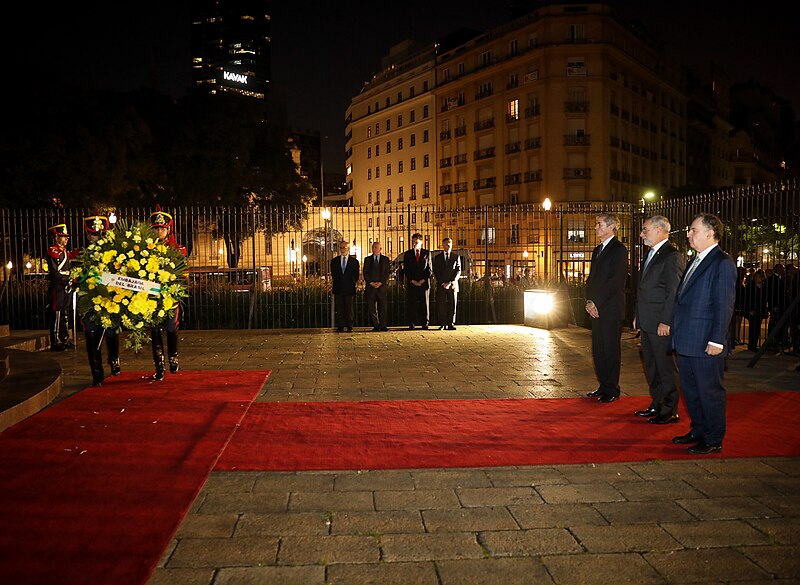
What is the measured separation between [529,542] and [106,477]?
293 centimetres

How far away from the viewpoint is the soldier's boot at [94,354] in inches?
316

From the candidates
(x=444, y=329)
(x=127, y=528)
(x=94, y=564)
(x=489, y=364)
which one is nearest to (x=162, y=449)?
(x=127, y=528)

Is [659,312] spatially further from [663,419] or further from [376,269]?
[376,269]

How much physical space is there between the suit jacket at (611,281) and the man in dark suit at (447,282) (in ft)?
22.5

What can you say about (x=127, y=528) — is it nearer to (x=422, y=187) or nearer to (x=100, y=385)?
(x=100, y=385)

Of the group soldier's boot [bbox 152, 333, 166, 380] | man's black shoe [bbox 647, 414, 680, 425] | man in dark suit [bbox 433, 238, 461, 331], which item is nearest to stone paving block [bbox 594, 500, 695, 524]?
man's black shoe [bbox 647, 414, 680, 425]

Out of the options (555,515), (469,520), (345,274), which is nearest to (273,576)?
(469,520)

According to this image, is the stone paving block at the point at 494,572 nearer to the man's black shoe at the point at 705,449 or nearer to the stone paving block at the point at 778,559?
the stone paving block at the point at 778,559

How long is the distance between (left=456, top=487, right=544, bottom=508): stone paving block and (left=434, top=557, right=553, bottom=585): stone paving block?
781 millimetres

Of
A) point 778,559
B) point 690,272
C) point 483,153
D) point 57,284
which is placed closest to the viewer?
point 778,559

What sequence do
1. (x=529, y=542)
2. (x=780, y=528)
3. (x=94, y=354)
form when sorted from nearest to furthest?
(x=529, y=542), (x=780, y=528), (x=94, y=354)

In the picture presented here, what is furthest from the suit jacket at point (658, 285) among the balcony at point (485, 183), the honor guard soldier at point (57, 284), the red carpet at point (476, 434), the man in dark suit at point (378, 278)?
the balcony at point (485, 183)

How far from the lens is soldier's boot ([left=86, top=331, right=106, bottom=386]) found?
316 inches

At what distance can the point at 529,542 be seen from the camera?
12.2 feet
